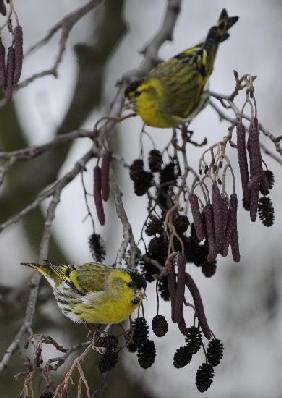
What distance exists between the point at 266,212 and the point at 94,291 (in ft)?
2.88

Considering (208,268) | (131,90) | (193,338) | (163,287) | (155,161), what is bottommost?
(193,338)

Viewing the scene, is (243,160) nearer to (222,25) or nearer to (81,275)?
(222,25)

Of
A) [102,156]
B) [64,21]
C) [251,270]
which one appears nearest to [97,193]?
[102,156]

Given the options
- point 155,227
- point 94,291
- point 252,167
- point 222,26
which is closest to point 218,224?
point 252,167

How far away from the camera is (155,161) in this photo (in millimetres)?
2363

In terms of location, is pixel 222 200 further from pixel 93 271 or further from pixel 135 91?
pixel 93 271

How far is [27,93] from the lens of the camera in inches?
228

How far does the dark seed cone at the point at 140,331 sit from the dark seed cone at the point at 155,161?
49cm

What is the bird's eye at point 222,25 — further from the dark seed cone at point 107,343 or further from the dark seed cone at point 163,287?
the dark seed cone at point 107,343

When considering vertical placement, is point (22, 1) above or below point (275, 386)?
above

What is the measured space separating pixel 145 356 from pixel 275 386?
7.76 feet

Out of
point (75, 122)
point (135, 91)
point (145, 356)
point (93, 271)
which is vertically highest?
point (75, 122)

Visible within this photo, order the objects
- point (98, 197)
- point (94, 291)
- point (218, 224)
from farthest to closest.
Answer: point (94, 291) < point (98, 197) < point (218, 224)

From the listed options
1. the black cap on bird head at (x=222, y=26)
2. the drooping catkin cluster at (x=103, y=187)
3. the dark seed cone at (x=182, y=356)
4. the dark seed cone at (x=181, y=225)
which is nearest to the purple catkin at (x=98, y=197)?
the drooping catkin cluster at (x=103, y=187)
